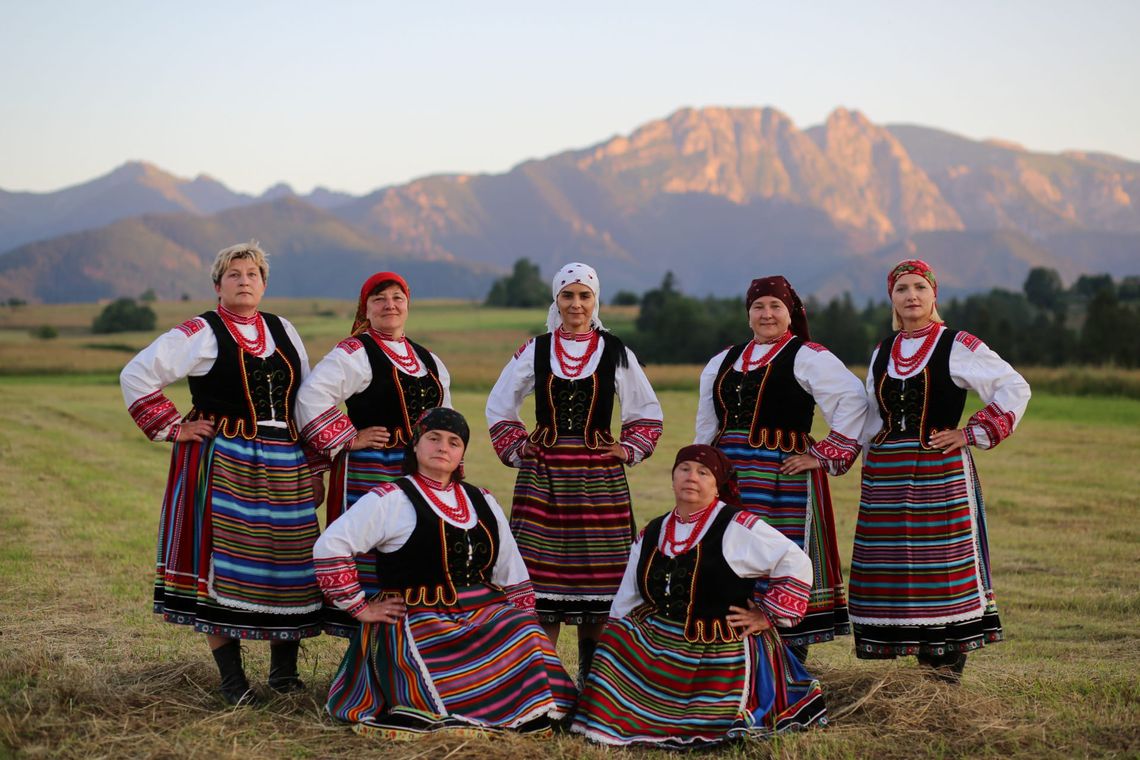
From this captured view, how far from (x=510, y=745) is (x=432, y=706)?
37 cm

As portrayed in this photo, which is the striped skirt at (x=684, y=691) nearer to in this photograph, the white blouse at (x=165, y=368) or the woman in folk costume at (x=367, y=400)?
the woman in folk costume at (x=367, y=400)

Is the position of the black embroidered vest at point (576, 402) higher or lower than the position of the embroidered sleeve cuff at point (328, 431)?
higher

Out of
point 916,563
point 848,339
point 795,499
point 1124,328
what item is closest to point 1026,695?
point 916,563

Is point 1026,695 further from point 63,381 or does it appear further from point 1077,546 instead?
point 63,381

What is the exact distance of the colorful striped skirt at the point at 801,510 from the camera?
516cm

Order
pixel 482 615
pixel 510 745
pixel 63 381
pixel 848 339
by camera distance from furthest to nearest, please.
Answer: pixel 848 339, pixel 63 381, pixel 482 615, pixel 510 745

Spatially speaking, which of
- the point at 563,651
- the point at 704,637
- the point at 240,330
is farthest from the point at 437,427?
the point at 563,651

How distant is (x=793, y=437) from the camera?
5227mm

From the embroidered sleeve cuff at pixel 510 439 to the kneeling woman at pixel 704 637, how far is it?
3.20 feet

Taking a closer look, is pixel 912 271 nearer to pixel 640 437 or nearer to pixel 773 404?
pixel 773 404

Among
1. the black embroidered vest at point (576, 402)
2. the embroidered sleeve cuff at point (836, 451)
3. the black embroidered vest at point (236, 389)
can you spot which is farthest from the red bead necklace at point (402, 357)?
the embroidered sleeve cuff at point (836, 451)

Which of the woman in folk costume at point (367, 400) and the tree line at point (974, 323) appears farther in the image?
the tree line at point (974, 323)

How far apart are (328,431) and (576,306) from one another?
1.25m

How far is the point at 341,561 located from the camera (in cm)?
462
